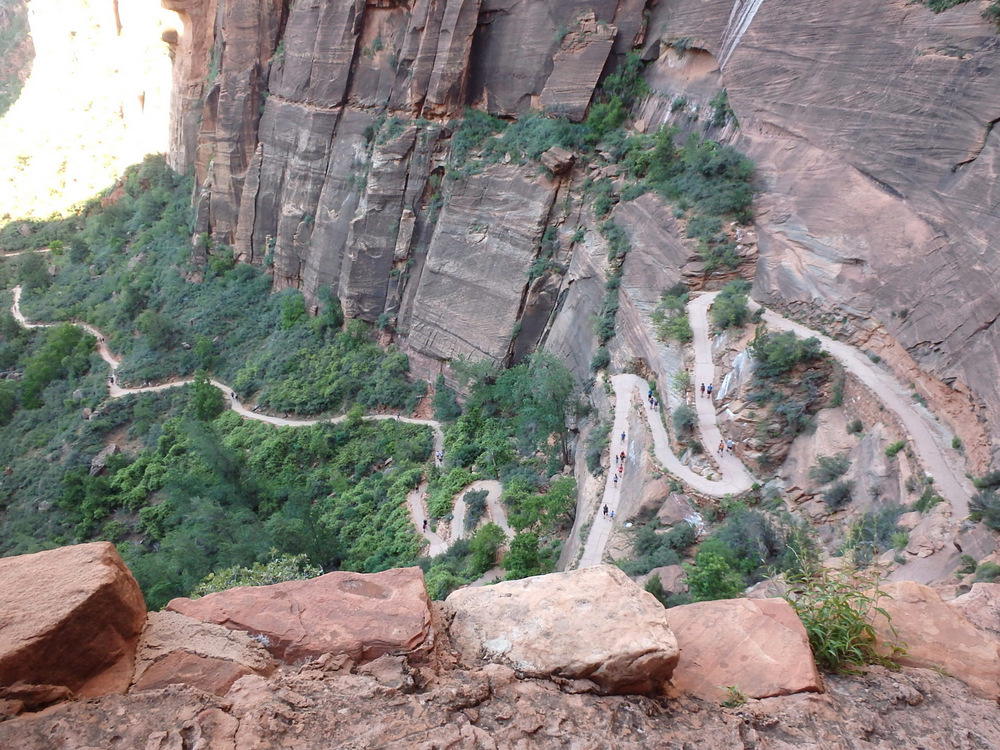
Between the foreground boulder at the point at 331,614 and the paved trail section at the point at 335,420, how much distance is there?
1896 centimetres

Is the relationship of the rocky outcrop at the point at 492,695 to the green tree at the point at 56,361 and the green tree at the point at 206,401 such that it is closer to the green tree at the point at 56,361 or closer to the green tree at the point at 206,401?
the green tree at the point at 206,401

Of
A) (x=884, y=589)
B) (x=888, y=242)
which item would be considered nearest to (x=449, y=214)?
(x=888, y=242)

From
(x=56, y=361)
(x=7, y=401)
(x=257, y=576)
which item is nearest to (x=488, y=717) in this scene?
(x=257, y=576)

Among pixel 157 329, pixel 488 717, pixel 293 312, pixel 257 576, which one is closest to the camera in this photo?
pixel 488 717

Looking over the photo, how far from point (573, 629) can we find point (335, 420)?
30248 millimetres

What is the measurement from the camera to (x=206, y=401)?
3422 centimetres

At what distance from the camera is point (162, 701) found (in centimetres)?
393

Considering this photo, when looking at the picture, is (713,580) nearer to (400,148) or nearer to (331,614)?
(331,614)

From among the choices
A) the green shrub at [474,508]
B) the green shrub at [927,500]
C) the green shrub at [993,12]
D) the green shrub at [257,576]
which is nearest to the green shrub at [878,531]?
the green shrub at [927,500]

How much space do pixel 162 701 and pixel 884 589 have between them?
22.2 feet

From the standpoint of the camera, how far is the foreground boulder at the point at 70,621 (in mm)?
3834

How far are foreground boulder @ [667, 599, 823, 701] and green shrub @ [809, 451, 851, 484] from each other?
39.4ft

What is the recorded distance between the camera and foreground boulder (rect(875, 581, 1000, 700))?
16.6ft

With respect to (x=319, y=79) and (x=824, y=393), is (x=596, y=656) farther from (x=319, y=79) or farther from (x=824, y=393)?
(x=319, y=79)
